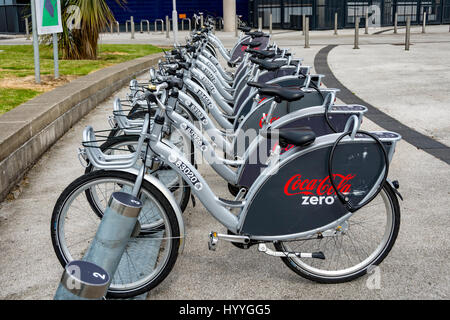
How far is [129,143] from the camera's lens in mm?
4066

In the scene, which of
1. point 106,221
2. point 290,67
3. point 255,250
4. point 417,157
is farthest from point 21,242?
point 417,157

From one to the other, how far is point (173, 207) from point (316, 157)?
0.84 meters

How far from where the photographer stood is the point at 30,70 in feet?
35.8

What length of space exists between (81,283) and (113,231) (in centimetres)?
39

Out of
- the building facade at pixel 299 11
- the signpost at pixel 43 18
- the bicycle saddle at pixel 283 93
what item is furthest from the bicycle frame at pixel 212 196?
the building facade at pixel 299 11

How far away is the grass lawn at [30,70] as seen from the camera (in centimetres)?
807

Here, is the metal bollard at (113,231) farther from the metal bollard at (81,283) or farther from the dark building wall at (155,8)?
the dark building wall at (155,8)

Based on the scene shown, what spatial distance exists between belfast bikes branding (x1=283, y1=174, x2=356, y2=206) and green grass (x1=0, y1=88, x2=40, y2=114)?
15.0 ft

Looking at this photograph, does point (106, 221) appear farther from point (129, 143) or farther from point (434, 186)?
point (434, 186)

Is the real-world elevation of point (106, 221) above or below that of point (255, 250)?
above

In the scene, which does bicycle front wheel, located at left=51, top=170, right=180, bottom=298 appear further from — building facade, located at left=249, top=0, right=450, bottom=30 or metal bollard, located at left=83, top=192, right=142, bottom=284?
building facade, located at left=249, top=0, right=450, bottom=30

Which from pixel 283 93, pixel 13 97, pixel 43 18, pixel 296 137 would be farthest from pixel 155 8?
pixel 296 137

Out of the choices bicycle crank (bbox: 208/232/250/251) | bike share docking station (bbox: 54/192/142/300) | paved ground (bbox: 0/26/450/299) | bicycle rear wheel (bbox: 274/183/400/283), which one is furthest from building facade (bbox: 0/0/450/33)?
bike share docking station (bbox: 54/192/142/300)

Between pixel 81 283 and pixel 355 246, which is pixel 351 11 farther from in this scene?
pixel 81 283
